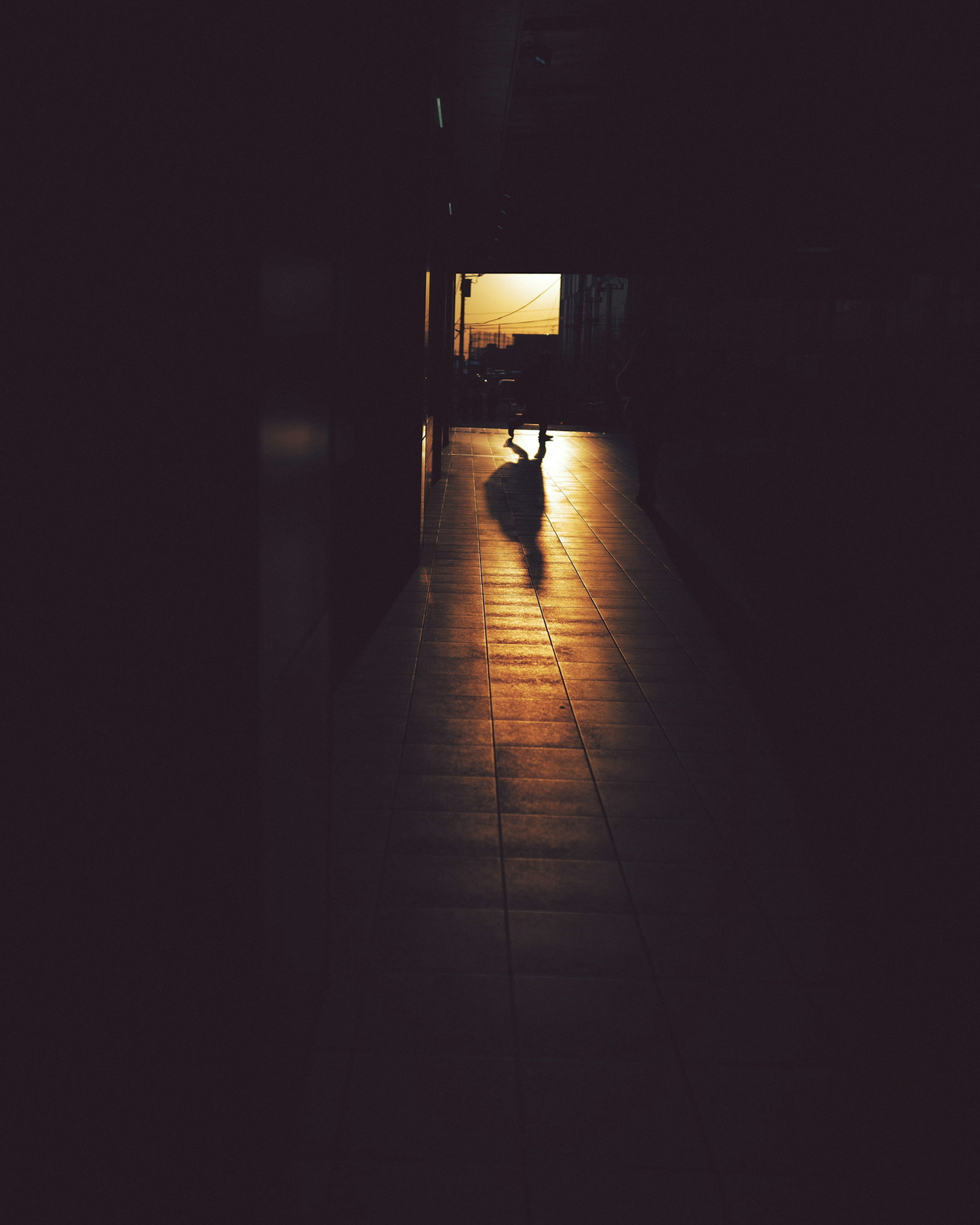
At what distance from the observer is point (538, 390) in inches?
701

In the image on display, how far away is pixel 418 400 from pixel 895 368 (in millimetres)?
20043

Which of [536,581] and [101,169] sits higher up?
[101,169]

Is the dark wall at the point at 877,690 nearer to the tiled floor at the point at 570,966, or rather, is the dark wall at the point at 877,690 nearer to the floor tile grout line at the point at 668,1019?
the tiled floor at the point at 570,966

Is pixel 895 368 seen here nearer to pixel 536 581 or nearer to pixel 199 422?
pixel 536 581

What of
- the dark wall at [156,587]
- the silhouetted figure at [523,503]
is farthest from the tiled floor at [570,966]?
the silhouetted figure at [523,503]

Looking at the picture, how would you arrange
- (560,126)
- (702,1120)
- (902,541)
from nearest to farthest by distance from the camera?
(702,1120)
(902,541)
(560,126)

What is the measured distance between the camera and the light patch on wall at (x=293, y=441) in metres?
1.61

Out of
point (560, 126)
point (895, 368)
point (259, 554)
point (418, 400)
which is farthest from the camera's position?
point (895, 368)

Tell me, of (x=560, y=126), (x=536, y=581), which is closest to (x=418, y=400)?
(x=536, y=581)

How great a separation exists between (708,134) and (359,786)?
37.1ft

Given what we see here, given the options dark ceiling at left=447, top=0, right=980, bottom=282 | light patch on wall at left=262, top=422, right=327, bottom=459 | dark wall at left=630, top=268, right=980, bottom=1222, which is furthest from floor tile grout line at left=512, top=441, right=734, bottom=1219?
dark ceiling at left=447, top=0, right=980, bottom=282

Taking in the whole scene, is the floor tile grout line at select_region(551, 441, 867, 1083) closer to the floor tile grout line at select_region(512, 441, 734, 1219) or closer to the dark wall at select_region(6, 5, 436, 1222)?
the floor tile grout line at select_region(512, 441, 734, 1219)

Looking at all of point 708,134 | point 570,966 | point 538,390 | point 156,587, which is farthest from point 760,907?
point 538,390

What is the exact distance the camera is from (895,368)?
2483cm
